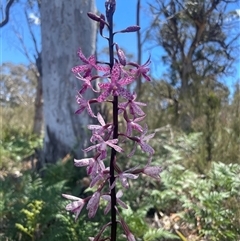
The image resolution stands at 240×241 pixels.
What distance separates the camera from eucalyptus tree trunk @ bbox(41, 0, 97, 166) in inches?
214

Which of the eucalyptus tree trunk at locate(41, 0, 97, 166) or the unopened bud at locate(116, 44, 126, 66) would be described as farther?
the eucalyptus tree trunk at locate(41, 0, 97, 166)

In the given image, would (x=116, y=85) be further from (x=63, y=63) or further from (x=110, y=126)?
(x=63, y=63)

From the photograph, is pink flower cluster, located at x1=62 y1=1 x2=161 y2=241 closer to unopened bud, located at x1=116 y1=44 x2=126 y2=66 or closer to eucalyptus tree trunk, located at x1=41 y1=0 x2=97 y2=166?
unopened bud, located at x1=116 y1=44 x2=126 y2=66

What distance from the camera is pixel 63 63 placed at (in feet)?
18.0

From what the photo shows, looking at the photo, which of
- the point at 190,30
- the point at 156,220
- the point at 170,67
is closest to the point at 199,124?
the point at 156,220

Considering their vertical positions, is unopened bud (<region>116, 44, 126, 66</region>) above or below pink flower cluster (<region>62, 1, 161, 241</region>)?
above

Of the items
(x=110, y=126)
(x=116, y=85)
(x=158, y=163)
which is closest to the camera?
(x=116, y=85)

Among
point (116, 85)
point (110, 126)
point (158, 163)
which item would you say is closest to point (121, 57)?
point (116, 85)

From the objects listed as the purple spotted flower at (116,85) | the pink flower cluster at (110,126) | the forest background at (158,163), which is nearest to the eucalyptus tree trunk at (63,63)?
the forest background at (158,163)

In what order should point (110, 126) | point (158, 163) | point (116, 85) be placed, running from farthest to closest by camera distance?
point (158, 163) < point (110, 126) < point (116, 85)

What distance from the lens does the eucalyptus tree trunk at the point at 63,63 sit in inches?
214

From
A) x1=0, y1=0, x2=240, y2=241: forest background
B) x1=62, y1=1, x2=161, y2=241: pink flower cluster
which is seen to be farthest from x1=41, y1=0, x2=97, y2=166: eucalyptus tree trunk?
x1=62, y1=1, x2=161, y2=241: pink flower cluster

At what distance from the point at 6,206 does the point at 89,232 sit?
1061 mm

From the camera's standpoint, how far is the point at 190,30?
12.0m
